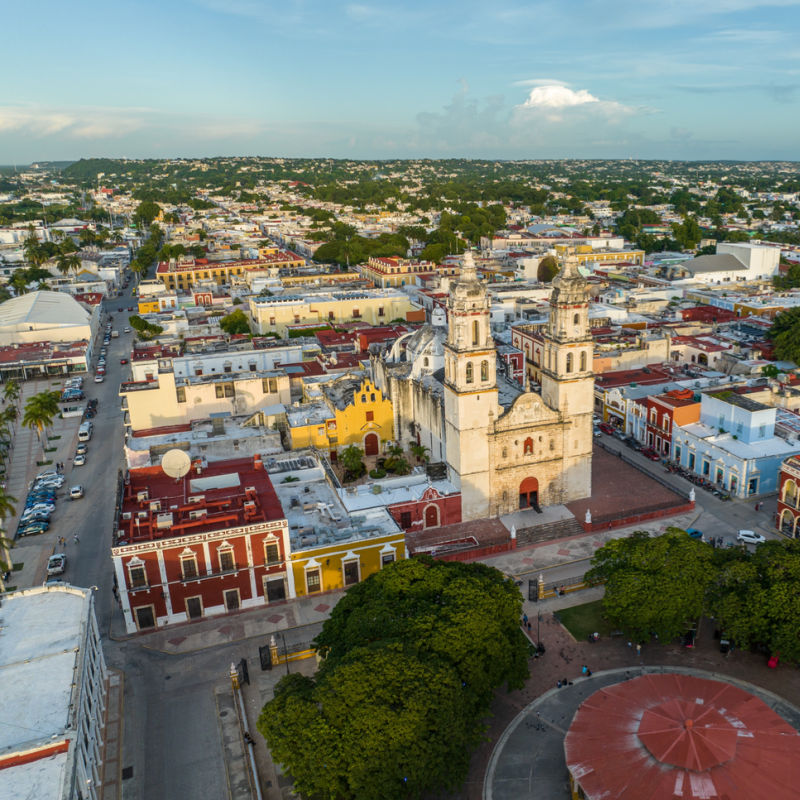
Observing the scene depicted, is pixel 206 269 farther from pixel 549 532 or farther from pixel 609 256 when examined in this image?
pixel 549 532

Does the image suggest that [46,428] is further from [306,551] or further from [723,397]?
[723,397]

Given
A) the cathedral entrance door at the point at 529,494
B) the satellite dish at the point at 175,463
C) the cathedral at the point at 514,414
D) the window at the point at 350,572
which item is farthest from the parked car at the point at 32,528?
the cathedral entrance door at the point at 529,494

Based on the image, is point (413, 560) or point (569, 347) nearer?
point (413, 560)

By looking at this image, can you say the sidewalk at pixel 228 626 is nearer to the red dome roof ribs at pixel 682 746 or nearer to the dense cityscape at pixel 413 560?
the dense cityscape at pixel 413 560

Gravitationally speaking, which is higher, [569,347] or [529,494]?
[569,347]

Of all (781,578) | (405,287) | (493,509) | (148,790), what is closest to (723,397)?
(493,509)

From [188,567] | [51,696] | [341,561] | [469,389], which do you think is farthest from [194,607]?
[469,389]
